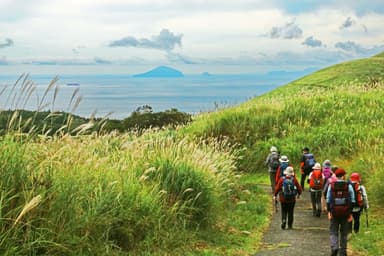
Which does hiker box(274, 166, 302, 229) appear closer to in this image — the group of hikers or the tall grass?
the group of hikers

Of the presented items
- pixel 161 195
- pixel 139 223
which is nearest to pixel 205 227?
pixel 161 195

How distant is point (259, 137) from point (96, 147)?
17.0 meters

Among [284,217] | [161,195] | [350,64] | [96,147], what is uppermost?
[350,64]

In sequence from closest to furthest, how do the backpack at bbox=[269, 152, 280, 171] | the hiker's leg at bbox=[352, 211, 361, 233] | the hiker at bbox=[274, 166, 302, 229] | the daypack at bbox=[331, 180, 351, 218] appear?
the daypack at bbox=[331, 180, 351, 218] → the hiker's leg at bbox=[352, 211, 361, 233] → the hiker at bbox=[274, 166, 302, 229] → the backpack at bbox=[269, 152, 280, 171]

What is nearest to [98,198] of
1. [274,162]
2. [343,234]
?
[343,234]

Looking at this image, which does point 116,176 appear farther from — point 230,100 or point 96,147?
point 230,100

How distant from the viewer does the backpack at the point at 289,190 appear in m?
12.6

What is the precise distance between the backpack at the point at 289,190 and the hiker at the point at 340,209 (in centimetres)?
248

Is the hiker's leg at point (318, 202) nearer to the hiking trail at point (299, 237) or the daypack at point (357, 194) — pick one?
the hiking trail at point (299, 237)

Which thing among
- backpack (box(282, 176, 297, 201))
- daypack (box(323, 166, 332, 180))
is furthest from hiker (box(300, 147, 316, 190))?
backpack (box(282, 176, 297, 201))

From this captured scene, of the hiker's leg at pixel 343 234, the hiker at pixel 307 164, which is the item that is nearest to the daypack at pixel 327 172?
the hiker at pixel 307 164

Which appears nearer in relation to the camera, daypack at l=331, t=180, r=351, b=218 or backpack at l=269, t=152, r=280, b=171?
daypack at l=331, t=180, r=351, b=218

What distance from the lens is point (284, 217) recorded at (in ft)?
42.3

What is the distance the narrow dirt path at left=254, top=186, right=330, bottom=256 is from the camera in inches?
419
